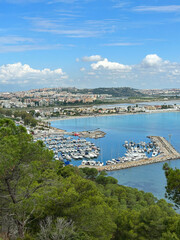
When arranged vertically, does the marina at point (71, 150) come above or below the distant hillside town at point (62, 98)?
below

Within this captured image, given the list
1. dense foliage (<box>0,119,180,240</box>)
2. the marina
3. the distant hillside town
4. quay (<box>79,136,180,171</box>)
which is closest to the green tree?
dense foliage (<box>0,119,180,240</box>)

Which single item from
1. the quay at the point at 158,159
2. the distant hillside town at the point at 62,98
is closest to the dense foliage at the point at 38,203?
the quay at the point at 158,159

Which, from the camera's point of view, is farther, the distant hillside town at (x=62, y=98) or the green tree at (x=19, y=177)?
the distant hillside town at (x=62, y=98)

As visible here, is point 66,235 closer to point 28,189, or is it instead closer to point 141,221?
point 28,189

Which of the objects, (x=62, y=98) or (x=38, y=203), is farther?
(x=62, y=98)

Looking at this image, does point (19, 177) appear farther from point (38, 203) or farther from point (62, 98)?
point (62, 98)

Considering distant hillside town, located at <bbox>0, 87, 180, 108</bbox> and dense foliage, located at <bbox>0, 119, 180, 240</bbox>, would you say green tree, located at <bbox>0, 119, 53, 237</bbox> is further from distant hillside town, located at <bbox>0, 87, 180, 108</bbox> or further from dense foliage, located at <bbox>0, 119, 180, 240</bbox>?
distant hillside town, located at <bbox>0, 87, 180, 108</bbox>

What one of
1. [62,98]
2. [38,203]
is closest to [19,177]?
[38,203]

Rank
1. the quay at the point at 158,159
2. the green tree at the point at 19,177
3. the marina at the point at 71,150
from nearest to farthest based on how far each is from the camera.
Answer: the green tree at the point at 19,177, the quay at the point at 158,159, the marina at the point at 71,150

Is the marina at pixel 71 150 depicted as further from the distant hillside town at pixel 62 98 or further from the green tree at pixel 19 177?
the distant hillside town at pixel 62 98

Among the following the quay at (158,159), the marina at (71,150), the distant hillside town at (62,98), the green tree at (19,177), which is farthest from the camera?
the distant hillside town at (62,98)

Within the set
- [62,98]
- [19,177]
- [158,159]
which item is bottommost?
[158,159]

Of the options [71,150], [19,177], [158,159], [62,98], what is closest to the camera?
[19,177]
